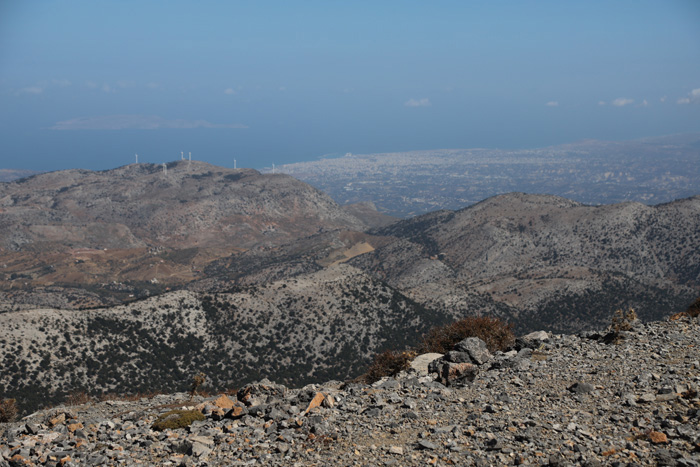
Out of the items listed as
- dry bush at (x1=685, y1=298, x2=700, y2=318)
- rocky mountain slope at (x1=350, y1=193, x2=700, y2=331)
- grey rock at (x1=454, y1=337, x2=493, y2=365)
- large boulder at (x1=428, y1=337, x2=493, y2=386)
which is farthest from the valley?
dry bush at (x1=685, y1=298, x2=700, y2=318)

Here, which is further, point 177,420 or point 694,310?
point 694,310

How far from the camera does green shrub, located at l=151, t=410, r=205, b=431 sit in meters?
14.1

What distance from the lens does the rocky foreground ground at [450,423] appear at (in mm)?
11000

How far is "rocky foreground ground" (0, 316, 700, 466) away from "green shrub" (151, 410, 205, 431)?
0.15 m

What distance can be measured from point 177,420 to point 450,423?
22.2 feet

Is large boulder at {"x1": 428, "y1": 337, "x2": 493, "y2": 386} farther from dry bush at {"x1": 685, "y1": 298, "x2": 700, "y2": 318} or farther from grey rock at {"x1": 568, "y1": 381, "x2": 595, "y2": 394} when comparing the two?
dry bush at {"x1": 685, "y1": 298, "x2": 700, "y2": 318}

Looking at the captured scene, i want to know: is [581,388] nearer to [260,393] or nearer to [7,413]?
[260,393]

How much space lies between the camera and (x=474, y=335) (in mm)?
20625

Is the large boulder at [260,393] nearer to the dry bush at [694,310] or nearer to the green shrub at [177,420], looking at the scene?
the green shrub at [177,420]

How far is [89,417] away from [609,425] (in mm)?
14223

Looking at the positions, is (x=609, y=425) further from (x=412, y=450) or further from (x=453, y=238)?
(x=453, y=238)

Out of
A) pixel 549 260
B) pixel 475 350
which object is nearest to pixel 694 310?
pixel 475 350

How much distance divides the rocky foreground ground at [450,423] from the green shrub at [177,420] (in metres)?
0.15

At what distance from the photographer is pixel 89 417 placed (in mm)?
16875
